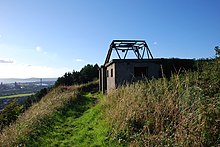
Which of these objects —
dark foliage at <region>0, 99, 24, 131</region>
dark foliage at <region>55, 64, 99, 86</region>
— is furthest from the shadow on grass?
A: dark foliage at <region>55, 64, 99, 86</region>

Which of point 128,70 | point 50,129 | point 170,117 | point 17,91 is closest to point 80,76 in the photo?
point 128,70

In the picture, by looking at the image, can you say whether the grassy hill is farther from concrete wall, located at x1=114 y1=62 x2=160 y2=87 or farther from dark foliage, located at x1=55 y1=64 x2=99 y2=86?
dark foliage, located at x1=55 y1=64 x2=99 y2=86

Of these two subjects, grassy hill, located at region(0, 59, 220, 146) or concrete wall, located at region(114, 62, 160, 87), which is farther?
concrete wall, located at region(114, 62, 160, 87)

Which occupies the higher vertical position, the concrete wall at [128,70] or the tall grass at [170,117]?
the concrete wall at [128,70]

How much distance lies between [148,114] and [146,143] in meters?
1.17

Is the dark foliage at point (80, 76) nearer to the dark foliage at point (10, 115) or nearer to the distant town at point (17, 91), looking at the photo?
the distant town at point (17, 91)

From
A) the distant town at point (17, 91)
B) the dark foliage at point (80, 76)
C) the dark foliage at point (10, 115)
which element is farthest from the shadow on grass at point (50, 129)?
the dark foliage at point (80, 76)

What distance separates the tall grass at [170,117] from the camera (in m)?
3.82

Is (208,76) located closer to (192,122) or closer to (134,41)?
(192,122)

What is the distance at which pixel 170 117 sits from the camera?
15.7 feet

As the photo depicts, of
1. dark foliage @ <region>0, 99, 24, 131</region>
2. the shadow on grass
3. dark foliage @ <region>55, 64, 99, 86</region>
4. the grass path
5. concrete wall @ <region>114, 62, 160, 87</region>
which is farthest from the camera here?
dark foliage @ <region>55, 64, 99, 86</region>

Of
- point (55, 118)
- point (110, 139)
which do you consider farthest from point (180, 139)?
point (55, 118)

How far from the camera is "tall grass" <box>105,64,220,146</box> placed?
12.5 ft

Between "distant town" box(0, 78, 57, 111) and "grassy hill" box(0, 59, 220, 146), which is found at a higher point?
"grassy hill" box(0, 59, 220, 146)
